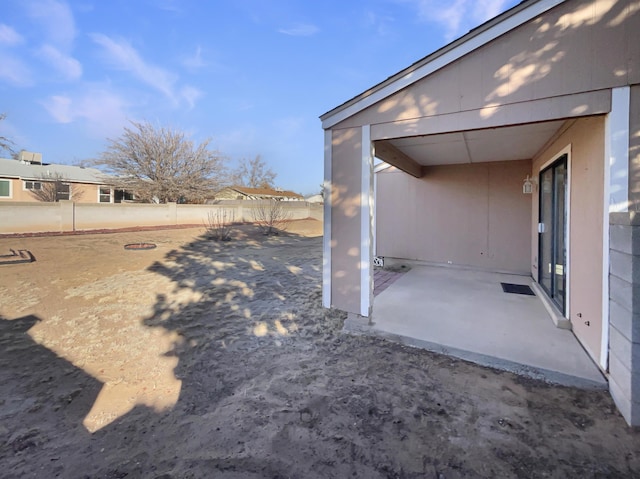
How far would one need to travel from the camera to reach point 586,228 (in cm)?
290

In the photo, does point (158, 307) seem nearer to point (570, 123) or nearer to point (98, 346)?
point (98, 346)

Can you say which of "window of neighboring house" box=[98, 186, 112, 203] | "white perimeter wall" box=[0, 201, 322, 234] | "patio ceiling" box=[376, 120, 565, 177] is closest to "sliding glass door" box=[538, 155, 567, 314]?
"patio ceiling" box=[376, 120, 565, 177]

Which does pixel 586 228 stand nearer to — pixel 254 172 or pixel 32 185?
pixel 32 185

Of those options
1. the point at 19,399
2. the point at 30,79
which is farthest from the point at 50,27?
the point at 19,399

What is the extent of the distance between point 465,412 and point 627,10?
340cm

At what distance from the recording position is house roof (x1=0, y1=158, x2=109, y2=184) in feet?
51.2

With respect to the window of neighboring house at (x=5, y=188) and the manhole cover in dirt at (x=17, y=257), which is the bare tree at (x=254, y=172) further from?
the manhole cover in dirt at (x=17, y=257)

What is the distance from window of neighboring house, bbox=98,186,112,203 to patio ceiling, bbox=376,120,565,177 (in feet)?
64.9

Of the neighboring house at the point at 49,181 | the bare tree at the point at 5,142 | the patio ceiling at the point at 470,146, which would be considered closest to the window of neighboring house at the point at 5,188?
the neighboring house at the point at 49,181

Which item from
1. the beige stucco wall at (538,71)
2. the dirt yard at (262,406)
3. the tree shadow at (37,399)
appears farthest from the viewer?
the beige stucco wall at (538,71)

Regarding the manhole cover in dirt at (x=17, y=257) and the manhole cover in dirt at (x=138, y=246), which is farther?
the manhole cover in dirt at (x=138, y=246)

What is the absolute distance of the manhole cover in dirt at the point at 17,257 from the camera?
6637 mm

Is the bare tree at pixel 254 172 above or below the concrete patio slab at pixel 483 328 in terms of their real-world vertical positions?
above

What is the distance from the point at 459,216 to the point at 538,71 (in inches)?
169
